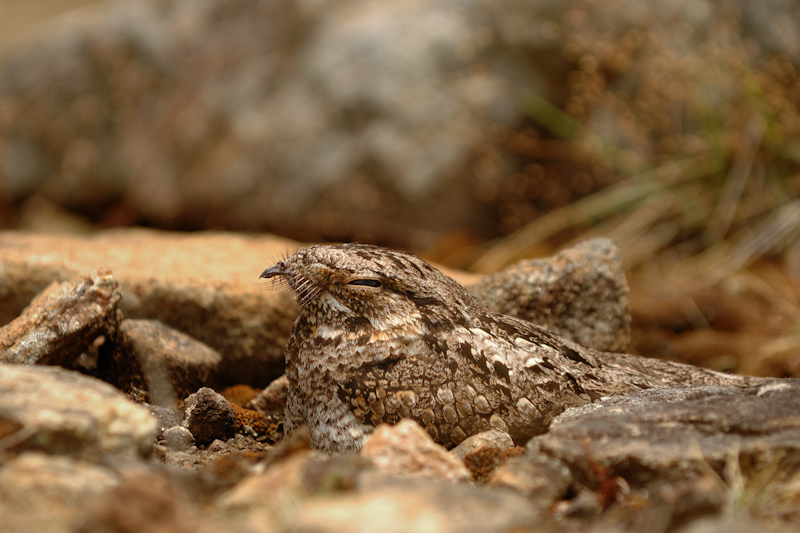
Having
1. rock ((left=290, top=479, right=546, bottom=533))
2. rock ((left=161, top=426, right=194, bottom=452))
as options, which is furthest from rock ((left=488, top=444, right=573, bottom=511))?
rock ((left=161, top=426, right=194, bottom=452))

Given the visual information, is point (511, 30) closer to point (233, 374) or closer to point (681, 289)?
point (681, 289)

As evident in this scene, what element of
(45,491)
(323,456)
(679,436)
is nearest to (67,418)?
(45,491)

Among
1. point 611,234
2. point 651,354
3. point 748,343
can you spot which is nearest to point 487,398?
point 651,354

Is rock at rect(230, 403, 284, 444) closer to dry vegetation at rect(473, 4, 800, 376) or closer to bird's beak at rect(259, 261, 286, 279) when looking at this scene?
bird's beak at rect(259, 261, 286, 279)

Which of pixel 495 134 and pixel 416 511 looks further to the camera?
pixel 495 134

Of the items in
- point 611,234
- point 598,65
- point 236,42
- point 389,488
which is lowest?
point 389,488

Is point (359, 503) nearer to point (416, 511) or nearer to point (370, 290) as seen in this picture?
point (416, 511)

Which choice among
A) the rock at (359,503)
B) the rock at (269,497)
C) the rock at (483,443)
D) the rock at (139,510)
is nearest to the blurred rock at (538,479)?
the rock at (359,503)
